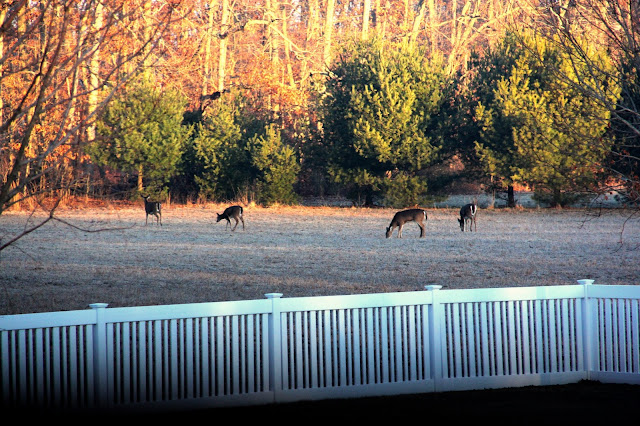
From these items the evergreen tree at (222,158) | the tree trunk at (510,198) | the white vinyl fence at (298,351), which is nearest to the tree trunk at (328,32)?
the evergreen tree at (222,158)

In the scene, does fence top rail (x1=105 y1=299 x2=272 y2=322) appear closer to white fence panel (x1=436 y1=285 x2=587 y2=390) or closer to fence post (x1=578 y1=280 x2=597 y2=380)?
white fence panel (x1=436 y1=285 x2=587 y2=390)

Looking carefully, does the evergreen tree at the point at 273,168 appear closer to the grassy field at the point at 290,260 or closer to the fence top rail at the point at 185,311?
the grassy field at the point at 290,260

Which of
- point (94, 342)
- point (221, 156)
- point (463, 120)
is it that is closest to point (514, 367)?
point (94, 342)

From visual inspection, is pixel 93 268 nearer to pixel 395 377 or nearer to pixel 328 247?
pixel 328 247

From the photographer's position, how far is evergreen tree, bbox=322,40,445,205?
3700cm

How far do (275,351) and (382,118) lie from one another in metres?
31.8

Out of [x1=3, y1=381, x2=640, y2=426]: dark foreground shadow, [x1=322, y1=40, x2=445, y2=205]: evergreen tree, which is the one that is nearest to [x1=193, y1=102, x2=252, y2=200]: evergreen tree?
[x1=322, y1=40, x2=445, y2=205]: evergreen tree

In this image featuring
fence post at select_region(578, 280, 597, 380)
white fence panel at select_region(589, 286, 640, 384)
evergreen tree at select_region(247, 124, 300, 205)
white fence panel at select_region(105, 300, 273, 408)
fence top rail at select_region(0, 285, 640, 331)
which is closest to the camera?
fence top rail at select_region(0, 285, 640, 331)

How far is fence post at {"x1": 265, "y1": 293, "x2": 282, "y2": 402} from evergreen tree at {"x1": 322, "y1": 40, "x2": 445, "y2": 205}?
3095 centimetres

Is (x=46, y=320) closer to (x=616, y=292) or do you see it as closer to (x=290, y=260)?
(x=616, y=292)

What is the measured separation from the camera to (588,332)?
6.48 m

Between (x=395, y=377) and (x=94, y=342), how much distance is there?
2464 mm

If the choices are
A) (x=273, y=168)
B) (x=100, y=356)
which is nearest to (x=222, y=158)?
(x=273, y=168)

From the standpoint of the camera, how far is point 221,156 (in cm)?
4031
